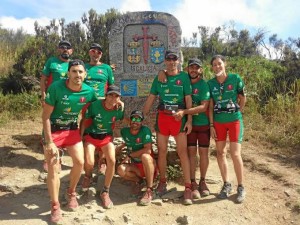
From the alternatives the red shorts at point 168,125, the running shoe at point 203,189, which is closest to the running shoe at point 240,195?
the running shoe at point 203,189

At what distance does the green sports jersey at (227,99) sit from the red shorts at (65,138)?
1.69 metres

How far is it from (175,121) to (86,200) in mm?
1429

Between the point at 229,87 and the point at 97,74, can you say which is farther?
the point at 97,74

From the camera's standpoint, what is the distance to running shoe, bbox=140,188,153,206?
4.23 meters

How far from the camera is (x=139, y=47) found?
6.07m

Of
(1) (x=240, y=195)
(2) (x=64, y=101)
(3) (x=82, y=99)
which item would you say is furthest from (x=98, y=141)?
(1) (x=240, y=195)

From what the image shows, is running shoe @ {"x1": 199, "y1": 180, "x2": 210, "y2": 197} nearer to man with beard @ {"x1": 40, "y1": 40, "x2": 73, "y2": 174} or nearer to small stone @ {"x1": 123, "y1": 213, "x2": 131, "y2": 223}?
small stone @ {"x1": 123, "y1": 213, "x2": 131, "y2": 223}

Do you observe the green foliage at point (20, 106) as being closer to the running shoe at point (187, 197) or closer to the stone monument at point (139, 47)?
the stone monument at point (139, 47)

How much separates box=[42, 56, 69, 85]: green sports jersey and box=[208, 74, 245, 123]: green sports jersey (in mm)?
2153

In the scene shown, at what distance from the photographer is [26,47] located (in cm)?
973

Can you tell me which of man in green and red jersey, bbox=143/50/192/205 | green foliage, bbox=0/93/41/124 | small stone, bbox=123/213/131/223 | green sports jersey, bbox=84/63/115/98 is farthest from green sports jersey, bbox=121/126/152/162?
green foliage, bbox=0/93/41/124

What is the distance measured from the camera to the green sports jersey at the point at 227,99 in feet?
14.0

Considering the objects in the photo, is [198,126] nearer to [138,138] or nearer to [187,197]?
[138,138]

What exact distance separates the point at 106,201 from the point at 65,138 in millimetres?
891
